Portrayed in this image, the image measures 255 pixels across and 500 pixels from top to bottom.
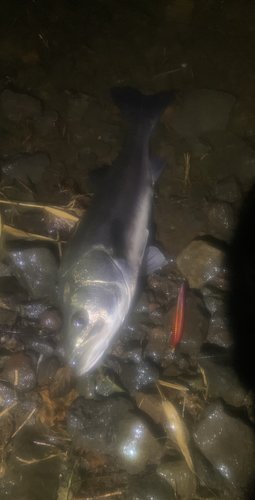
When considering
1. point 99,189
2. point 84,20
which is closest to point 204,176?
point 99,189

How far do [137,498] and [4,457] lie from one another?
148cm

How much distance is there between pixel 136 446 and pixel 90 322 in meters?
1.39

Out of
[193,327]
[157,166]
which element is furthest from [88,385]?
[157,166]

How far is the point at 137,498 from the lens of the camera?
2387mm

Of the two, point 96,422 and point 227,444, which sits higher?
point 227,444

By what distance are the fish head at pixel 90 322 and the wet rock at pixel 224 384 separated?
122cm

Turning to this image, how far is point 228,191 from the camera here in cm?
348

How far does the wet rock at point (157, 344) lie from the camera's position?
304 centimetres

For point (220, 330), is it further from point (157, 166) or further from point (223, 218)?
point (157, 166)

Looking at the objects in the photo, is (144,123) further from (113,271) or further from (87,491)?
(87,491)

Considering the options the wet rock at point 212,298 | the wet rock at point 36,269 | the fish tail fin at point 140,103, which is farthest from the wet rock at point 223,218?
the wet rock at point 36,269

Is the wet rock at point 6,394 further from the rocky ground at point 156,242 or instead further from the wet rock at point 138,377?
the wet rock at point 138,377

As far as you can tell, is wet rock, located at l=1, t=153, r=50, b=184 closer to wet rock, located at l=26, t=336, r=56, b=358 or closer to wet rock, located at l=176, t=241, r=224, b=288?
wet rock, located at l=26, t=336, r=56, b=358

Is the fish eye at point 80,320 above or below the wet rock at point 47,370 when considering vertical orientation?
above
